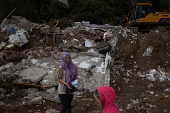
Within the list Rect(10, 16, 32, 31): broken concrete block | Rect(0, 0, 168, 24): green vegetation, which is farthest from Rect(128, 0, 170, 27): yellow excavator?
Rect(10, 16, 32, 31): broken concrete block

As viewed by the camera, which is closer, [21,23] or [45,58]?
[45,58]

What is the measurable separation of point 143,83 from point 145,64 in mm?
1319

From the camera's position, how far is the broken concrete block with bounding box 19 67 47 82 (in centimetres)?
487

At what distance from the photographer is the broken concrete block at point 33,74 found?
16.0ft

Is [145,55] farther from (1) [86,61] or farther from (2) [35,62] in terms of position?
(2) [35,62]

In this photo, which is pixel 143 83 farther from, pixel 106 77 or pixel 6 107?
pixel 6 107

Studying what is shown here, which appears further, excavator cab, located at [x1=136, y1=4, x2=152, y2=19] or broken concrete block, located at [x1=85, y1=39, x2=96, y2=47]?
excavator cab, located at [x1=136, y1=4, x2=152, y2=19]

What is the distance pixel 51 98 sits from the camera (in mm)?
4355

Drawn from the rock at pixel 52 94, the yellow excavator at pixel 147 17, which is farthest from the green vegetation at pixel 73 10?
the rock at pixel 52 94

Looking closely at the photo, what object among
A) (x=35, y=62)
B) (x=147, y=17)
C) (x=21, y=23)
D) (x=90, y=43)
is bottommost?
(x=35, y=62)

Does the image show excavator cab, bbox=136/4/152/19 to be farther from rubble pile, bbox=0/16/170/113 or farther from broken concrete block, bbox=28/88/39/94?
broken concrete block, bbox=28/88/39/94

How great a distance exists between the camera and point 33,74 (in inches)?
199

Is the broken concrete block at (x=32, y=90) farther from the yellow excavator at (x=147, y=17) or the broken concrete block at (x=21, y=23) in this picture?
the yellow excavator at (x=147, y=17)

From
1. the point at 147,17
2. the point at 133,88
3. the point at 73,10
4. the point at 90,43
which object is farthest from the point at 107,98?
the point at 73,10
